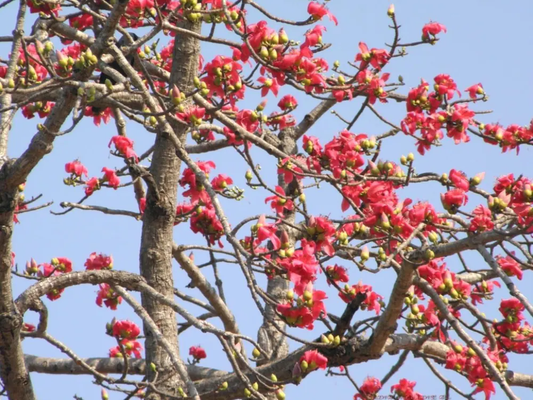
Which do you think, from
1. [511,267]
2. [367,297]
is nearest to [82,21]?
[367,297]

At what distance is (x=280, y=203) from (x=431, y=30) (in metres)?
1.83

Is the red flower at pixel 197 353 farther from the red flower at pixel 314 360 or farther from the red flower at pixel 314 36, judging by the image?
the red flower at pixel 314 36

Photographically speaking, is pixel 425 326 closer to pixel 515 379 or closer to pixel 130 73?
pixel 515 379

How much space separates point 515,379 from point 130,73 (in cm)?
293

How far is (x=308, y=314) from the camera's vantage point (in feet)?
11.3

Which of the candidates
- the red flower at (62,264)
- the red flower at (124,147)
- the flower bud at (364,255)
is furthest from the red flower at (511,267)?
the red flower at (62,264)

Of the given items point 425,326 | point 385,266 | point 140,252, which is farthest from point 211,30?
point 425,326

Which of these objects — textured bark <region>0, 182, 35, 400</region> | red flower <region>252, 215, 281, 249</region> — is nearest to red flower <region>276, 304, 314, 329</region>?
red flower <region>252, 215, 281, 249</region>

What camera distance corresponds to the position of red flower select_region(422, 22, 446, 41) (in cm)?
511

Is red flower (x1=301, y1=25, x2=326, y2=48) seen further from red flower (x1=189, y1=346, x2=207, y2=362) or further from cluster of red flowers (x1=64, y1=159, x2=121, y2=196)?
red flower (x1=189, y1=346, x2=207, y2=362)

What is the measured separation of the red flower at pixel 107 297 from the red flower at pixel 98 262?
425 mm

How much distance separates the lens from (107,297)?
560 cm

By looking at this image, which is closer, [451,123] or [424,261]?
[424,261]

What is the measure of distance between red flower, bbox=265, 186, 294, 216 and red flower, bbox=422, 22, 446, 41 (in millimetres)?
1630
